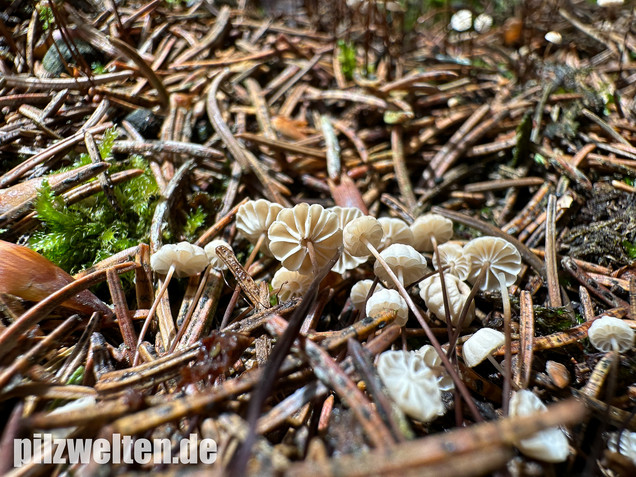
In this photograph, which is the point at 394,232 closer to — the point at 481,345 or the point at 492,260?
the point at 492,260

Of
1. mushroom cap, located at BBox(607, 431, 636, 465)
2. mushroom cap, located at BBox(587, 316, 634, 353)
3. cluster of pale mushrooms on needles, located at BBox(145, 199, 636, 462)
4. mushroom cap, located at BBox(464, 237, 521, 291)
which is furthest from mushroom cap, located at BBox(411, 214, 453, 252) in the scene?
mushroom cap, located at BBox(607, 431, 636, 465)

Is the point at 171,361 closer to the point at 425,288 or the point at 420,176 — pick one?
the point at 425,288

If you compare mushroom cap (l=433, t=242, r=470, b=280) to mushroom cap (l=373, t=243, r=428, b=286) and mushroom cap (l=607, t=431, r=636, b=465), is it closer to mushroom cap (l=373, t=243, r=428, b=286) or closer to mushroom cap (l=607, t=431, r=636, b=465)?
mushroom cap (l=373, t=243, r=428, b=286)

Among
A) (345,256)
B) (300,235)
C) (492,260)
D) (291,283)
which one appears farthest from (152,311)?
(492,260)

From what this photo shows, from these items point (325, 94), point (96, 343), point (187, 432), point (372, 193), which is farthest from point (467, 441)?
point (325, 94)

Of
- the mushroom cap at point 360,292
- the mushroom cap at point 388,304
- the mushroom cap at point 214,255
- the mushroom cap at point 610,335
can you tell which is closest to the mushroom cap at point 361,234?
the mushroom cap at point 360,292
